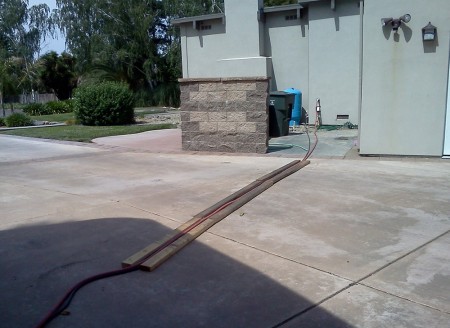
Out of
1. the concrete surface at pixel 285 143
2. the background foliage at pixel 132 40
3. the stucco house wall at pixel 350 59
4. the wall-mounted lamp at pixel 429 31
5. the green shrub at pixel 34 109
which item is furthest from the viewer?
the background foliage at pixel 132 40

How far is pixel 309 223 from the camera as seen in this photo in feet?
18.1

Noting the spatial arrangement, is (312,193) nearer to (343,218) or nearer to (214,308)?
(343,218)

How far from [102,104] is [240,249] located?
14825 millimetres

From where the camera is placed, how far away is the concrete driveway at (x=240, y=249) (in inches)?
137

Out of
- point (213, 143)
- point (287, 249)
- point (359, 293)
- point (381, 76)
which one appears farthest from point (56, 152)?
point (359, 293)

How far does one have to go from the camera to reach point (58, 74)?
5241cm

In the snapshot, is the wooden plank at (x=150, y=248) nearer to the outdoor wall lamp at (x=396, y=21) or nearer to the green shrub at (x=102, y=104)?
the outdoor wall lamp at (x=396, y=21)

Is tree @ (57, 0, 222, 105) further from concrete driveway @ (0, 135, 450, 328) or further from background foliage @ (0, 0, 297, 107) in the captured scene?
concrete driveway @ (0, 135, 450, 328)

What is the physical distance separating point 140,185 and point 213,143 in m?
3.63

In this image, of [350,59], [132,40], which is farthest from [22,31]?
[350,59]

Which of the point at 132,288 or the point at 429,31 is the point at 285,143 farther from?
the point at 132,288

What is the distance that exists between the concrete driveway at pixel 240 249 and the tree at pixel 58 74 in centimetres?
4701

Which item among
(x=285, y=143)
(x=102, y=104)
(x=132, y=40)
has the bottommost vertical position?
(x=285, y=143)

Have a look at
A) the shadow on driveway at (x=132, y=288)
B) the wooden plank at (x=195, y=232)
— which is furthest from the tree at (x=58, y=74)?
the shadow on driveway at (x=132, y=288)
